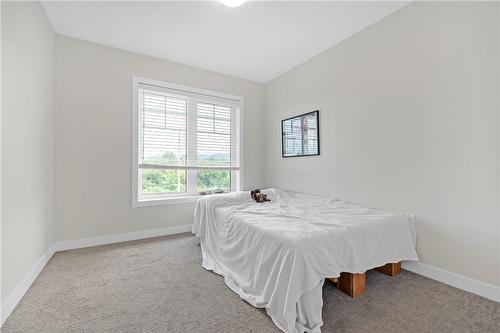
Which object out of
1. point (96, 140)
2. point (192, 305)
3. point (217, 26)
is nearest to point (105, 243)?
point (96, 140)

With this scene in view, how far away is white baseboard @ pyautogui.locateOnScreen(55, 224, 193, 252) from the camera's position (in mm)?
2670

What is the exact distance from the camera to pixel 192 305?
5.27 ft

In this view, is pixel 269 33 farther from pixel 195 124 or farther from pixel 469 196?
pixel 469 196

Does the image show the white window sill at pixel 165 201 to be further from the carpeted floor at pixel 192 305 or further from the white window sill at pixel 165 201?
the carpeted floor at pixel 192 305

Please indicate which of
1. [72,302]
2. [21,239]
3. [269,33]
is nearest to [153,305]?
[72,302]

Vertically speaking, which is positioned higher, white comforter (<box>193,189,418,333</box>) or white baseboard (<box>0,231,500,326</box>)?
white comforter (<box>193,189,418,333</box>)

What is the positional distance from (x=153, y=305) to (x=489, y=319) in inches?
89.2

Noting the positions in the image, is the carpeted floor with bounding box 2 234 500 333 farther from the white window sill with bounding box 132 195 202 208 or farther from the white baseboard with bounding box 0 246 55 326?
the white window sill with bounding box 132 195 202 208

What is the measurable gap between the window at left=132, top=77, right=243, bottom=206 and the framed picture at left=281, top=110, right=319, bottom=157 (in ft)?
2.80

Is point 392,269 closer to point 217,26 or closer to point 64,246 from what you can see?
point 217,26

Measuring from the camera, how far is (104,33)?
265cm

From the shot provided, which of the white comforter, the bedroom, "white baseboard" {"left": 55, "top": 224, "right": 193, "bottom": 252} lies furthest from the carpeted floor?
"white baseboard" {"left": 55, "top": 224, "right": 193, "bottom": 252}

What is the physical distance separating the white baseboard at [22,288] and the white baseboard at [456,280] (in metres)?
3.19

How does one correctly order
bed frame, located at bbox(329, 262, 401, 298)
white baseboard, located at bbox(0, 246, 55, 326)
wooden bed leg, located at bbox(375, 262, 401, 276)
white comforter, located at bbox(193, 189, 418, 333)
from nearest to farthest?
white comforter, located at bbox(193, 189, 418, 333)
white baseboard, located at bbox(0, 246, 55, 326)
bed frame, located at bbox(329, 262, 401, 298)
wooden bed leg, located at bbox(375, 262, 401, 276)
